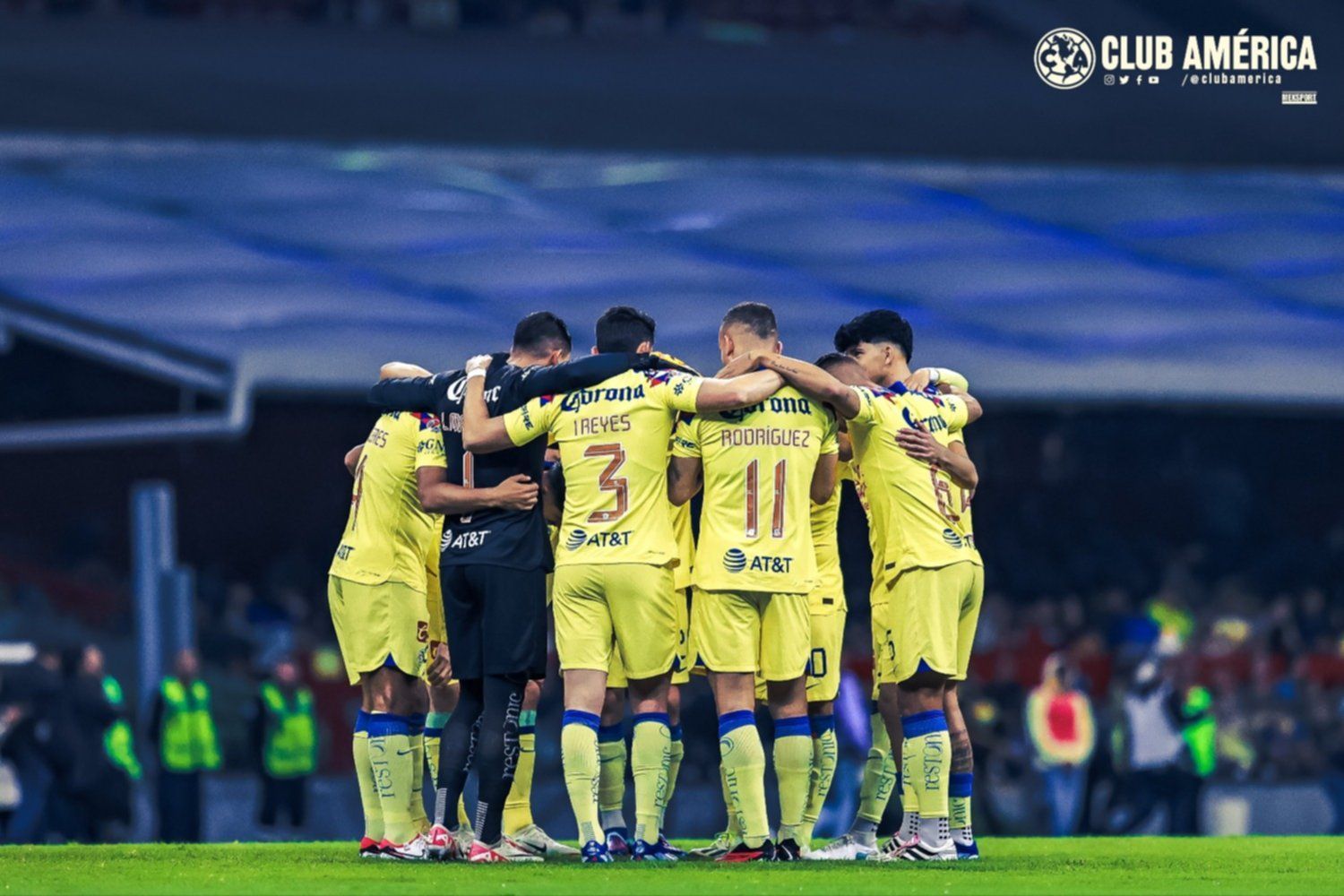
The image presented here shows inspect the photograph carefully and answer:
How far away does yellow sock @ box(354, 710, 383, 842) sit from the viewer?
32.5 ft

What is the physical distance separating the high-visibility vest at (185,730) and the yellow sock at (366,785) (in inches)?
285

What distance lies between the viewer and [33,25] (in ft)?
90.6

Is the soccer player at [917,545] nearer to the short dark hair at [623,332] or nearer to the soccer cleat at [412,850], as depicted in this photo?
the short dark hair at [623,332]

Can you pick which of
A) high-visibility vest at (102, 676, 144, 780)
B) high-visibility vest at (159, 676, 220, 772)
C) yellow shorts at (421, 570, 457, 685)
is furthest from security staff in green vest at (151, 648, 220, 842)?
yellow shorts at (421, 570, 457, 685)

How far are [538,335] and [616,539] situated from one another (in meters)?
1.11

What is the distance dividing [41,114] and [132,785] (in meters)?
11.7

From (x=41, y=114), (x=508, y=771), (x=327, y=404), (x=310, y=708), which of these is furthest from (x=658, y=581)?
(x=41, y=114)

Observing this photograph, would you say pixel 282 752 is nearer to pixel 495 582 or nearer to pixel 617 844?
pixel 617 844

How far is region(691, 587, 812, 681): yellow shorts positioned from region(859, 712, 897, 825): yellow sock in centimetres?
127

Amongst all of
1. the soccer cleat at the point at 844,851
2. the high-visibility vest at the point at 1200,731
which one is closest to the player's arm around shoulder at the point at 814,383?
the soccer cleat at the point at 844,851

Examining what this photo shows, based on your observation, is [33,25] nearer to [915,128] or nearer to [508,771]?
[915,128]

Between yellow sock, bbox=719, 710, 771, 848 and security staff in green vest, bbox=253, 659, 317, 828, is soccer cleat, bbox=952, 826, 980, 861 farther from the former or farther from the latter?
security staff in green vest, bbox=253, 659, 317, 828

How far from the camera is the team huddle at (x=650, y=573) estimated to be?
920cm

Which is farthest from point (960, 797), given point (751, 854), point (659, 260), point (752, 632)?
point (659, 260)
